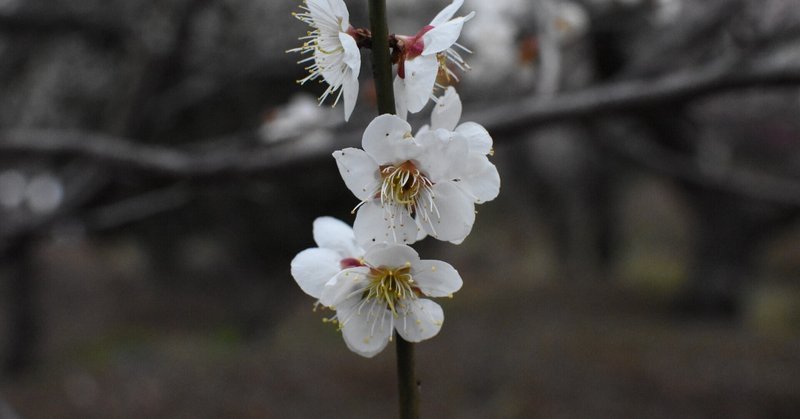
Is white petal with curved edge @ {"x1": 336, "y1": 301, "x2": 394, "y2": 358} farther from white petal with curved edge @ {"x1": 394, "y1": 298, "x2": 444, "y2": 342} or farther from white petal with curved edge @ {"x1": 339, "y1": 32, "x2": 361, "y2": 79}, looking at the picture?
white petal with curved edge @ {"x1": 339, "y1": 32, "x2": 361, "y2": 79}

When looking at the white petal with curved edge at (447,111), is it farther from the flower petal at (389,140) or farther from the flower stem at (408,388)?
the flower stem at (408,388)

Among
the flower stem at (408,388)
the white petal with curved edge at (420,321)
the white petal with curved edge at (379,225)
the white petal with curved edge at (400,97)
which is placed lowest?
the flower stem at (408,388)

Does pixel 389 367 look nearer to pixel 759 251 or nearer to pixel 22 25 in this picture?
pixel 22 25

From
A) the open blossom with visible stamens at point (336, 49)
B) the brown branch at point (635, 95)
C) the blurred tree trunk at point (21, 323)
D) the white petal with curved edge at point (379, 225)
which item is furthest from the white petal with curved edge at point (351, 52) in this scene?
the blurred tree trunk at point (21, 323)

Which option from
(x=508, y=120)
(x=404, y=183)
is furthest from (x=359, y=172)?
(x=508, y=120)

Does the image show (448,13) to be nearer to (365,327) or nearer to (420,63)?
(420,63)

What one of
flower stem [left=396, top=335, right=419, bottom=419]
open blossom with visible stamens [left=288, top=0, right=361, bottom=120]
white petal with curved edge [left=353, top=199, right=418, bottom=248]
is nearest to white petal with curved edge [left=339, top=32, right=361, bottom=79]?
open blossom with visible stamens [left=288, top=0, right=361, bottom=120]

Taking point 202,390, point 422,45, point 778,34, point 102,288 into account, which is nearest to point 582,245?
point 102,288
